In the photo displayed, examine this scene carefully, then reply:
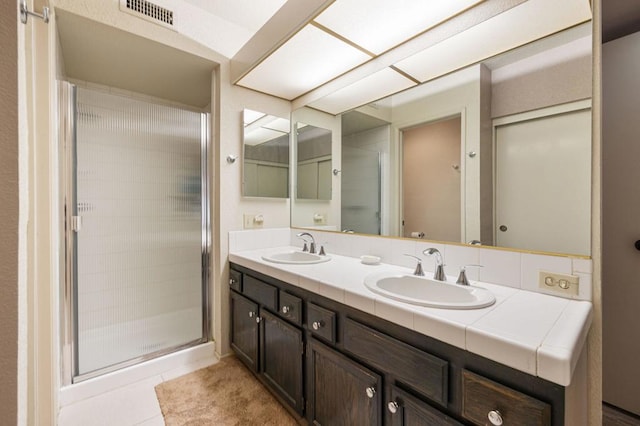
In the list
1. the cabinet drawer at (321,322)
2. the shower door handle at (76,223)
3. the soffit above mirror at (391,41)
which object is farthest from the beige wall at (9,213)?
the shower door handle at (76,223)

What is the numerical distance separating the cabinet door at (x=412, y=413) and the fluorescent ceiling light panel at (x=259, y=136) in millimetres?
1845

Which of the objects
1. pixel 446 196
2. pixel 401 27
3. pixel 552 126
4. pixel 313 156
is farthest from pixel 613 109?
pixel 313 156

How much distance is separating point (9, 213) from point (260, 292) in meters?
1.17

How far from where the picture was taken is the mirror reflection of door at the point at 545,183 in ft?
3.33

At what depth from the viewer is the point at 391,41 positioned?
1509mm

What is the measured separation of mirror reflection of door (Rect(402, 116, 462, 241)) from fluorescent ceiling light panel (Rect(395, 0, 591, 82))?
0.99 ft

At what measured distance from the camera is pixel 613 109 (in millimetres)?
1487

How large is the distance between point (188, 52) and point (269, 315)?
1.76 metres

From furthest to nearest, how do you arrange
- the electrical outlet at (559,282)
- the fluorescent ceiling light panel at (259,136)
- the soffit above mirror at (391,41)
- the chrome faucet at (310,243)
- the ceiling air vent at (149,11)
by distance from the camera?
the fluorescent ceiling light panel at (259,136) → the chrome faucet at (310,243) → the ceiling air vent at (149,11) → the soffit above mirror at (391,41) → the electrical outlet at (559,282)

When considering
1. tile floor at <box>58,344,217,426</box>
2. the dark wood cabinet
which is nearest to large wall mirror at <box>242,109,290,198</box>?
the dark wood cabinet

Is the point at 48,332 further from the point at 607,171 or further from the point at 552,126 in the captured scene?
the point at 607,171

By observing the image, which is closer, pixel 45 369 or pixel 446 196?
pixel 45 369

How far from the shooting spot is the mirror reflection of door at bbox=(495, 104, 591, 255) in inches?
39.9

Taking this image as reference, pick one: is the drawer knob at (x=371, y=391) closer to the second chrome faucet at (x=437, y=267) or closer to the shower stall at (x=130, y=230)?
the second chrome faucet at (x=437, y=267)
